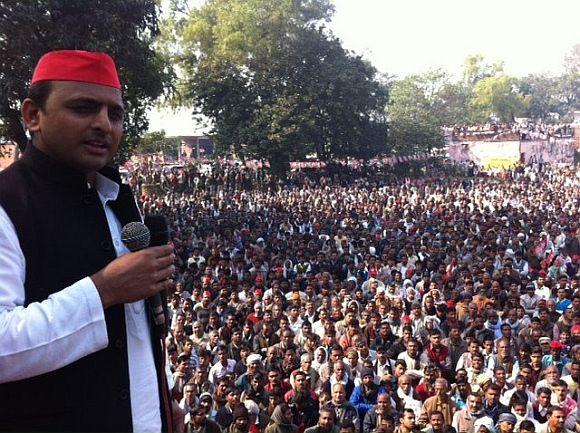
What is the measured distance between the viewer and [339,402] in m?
4.68

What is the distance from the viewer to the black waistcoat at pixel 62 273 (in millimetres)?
1148

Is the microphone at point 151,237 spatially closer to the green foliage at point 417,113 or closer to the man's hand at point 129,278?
the man's hand at point 129,278

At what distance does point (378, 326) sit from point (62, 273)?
5340 mm

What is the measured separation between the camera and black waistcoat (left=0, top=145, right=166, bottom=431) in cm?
115

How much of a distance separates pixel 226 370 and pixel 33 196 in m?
4.46

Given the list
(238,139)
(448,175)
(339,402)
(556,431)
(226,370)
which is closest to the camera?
(556,431)

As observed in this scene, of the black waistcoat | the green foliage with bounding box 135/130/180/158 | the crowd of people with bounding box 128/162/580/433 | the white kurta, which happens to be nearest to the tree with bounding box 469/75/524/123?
the green foliage with bounding box 135/130/180/158

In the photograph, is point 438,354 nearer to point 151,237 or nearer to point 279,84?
point 151,237

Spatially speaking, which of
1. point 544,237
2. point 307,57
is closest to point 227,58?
point 307,57

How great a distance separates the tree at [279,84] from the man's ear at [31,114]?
75.0 feet

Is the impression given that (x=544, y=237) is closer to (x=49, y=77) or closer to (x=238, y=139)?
(x=49, y=77)

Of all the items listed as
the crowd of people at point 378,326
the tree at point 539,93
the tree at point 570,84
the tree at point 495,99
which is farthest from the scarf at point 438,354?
the tree at point 570,84

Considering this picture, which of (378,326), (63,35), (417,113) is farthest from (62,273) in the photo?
(417,113)

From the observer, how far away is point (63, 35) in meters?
10.8
